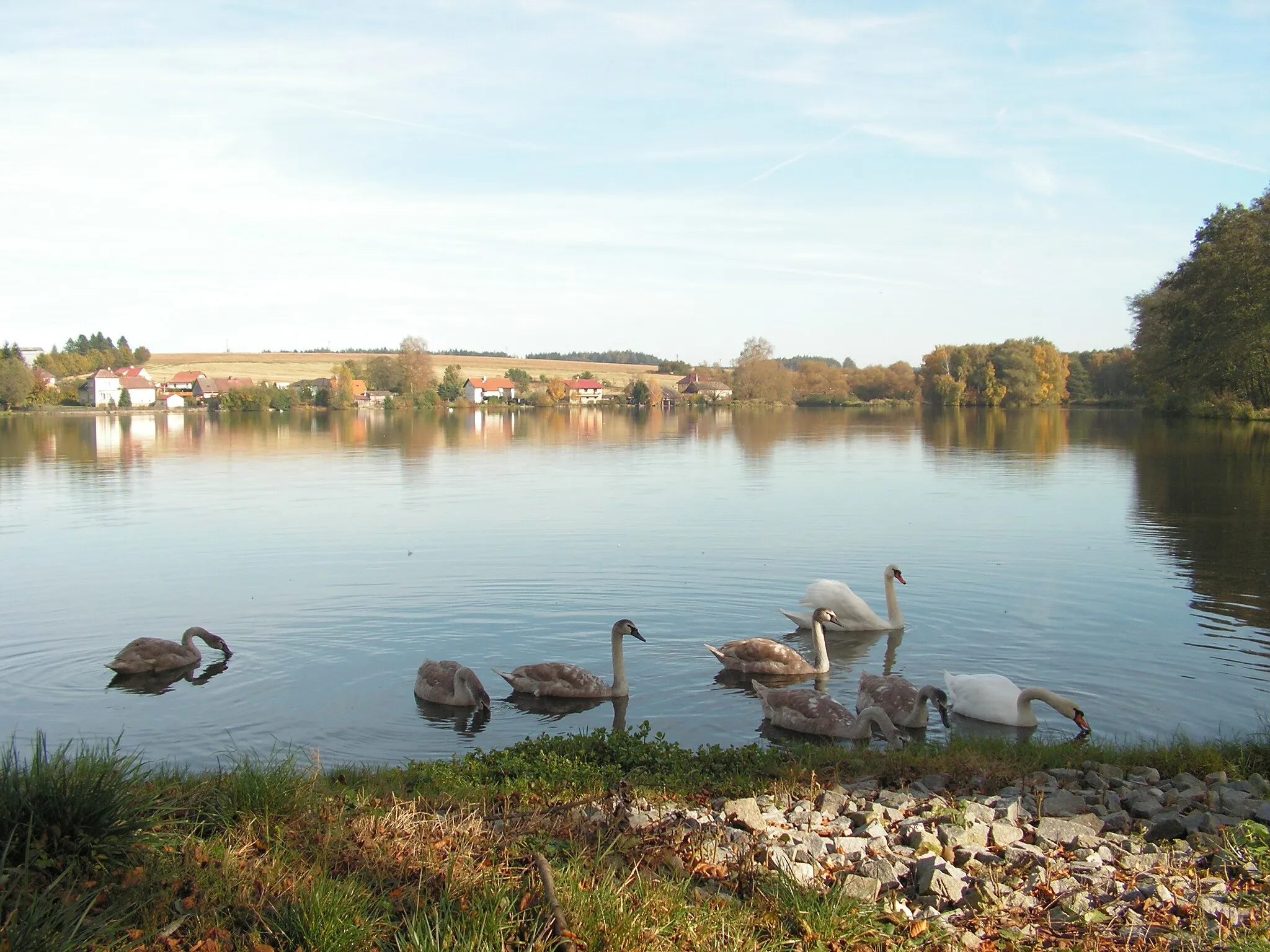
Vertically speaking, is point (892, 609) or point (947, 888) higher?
point (947, 888)

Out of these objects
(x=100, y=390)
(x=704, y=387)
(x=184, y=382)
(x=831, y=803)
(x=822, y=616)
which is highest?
(x=704, y=387)

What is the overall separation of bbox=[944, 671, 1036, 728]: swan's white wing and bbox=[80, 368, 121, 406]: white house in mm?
155606

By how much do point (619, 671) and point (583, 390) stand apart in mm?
171406

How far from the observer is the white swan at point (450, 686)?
1127 cm

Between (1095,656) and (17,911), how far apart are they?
12.5 meters

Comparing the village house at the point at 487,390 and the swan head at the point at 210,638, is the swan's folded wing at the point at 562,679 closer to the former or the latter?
the swan head at the point at 210,638

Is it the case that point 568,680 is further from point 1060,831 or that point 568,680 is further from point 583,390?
point 583,390

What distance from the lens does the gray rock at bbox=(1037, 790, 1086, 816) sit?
6.96 meters

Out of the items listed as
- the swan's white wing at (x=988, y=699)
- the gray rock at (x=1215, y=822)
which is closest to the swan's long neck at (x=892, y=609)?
the swan's white wing at (x=988, y=699)

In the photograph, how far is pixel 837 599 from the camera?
15102 mm

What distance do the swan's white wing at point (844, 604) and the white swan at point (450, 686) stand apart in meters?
5.92

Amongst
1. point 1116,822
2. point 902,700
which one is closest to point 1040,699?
point 902,700

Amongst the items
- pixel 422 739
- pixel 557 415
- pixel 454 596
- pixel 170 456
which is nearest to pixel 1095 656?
pixel 422 739

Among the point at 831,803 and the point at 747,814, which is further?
the point at 831,803
